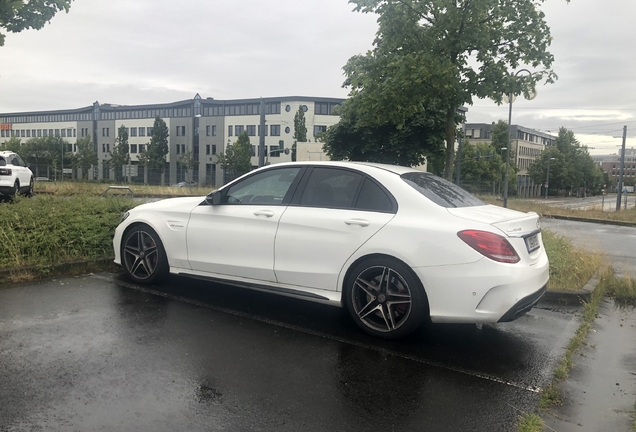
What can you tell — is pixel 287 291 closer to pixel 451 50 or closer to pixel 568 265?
pixel 568 265

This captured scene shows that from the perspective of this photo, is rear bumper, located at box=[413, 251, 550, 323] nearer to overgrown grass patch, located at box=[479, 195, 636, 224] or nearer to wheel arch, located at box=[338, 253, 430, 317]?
wheel arch, located at box=[338, 253, 430, 317]

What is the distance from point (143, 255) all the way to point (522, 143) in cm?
11690

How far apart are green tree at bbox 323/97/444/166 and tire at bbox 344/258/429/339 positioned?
1807cm

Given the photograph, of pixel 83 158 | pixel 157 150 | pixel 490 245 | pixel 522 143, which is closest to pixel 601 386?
pixel 490 245

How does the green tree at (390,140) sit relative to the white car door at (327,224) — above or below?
above

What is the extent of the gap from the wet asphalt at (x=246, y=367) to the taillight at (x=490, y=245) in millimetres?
834

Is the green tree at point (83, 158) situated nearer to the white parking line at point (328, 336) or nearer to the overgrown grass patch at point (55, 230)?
the overgrown grass patch at point (55, 230)

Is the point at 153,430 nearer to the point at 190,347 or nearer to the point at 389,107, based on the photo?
the point at 190,347

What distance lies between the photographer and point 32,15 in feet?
27.0

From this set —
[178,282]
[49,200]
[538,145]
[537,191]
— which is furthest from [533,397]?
[538,145]

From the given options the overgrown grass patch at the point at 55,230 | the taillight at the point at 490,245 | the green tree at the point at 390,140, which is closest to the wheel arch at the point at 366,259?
the taillight at the point at 490,245

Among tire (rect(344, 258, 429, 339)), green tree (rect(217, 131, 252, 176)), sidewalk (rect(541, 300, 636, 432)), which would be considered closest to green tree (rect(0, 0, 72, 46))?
tire (rect(344, 258, 429, 339))

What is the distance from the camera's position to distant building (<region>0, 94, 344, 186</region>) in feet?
271

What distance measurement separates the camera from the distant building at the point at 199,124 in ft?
271
